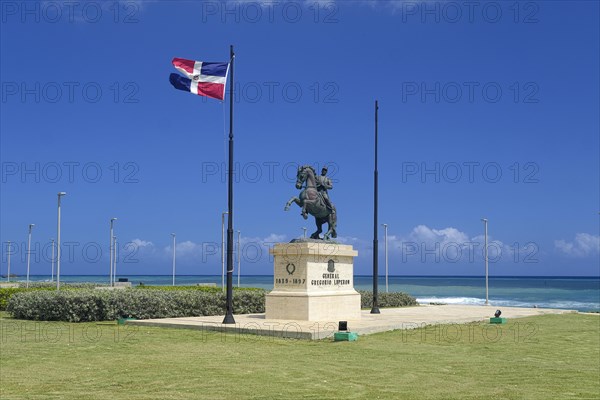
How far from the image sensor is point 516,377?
1412 centimetres

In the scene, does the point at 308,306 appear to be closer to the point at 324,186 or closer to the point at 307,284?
the point at 307,284

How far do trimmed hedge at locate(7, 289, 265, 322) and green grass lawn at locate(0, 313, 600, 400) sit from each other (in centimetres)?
249

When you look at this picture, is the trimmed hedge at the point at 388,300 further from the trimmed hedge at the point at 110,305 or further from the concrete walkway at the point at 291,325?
the concrete walkway at the point at 291,325

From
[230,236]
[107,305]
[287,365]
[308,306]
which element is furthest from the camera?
[107,305]

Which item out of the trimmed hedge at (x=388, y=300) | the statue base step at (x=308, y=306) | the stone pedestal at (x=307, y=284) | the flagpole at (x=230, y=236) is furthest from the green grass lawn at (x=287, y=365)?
the trimmed hedge at (x=388, y=300)

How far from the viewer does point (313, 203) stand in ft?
85.5

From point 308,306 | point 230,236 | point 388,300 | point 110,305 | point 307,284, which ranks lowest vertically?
point 388,300

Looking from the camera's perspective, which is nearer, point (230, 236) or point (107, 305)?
point (230, 236)

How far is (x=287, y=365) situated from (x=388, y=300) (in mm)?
23811

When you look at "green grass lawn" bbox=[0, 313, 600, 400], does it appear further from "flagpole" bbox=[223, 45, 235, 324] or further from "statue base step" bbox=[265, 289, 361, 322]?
"statue base step" bbox=[265, 289, 361, 322]

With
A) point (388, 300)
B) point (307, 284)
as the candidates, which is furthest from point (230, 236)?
point (388, 300)

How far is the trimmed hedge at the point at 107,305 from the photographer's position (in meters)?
25.2

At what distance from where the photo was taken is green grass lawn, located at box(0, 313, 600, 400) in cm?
1239

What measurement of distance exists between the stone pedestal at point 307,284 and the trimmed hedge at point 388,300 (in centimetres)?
1034
